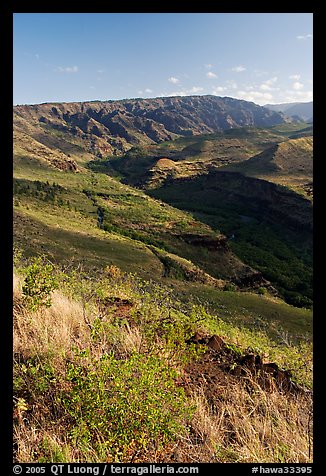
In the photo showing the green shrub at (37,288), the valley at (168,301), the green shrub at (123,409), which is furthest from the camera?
the green shrub at (37,288)

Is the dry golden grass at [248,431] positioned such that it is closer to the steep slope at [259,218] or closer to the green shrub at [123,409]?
the green shrub at [123,409]

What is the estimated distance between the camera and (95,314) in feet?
14.7

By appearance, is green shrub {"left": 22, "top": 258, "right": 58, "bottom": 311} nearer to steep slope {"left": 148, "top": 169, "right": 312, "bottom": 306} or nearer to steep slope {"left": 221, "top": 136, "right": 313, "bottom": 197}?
steep slope {"left": 148, "top": 169, "right": 312, "bottom": 306}

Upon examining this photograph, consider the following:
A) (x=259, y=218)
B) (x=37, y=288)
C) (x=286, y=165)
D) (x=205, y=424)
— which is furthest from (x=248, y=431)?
(x=286, y=165)

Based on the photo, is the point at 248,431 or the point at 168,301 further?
the point at 168,301

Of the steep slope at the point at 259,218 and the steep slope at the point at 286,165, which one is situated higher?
the steep slope at the point at 286,165

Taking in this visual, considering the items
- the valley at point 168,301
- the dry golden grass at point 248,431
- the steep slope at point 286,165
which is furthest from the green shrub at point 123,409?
the steep slope at point 286,165

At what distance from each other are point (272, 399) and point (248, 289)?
31.1 metres

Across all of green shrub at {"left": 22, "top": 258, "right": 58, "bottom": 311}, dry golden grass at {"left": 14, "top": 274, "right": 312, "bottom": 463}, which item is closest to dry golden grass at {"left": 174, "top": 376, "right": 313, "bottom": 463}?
dry golden grass at {"left": 14, "top": 274, "right": 312, "bottom": 463}

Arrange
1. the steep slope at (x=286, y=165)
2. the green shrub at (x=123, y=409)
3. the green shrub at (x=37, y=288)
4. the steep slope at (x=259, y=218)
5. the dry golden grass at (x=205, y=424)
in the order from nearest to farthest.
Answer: the dry golden grass at (x=205, y=424) → the green shrub at (x=123, y=409) → the green shrub at (x=37, y=288) → the steep slope at (x=259, y=218) → the steep slope at (x=286, y=165)

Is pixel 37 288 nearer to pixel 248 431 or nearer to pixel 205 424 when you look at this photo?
pixel 205 424
